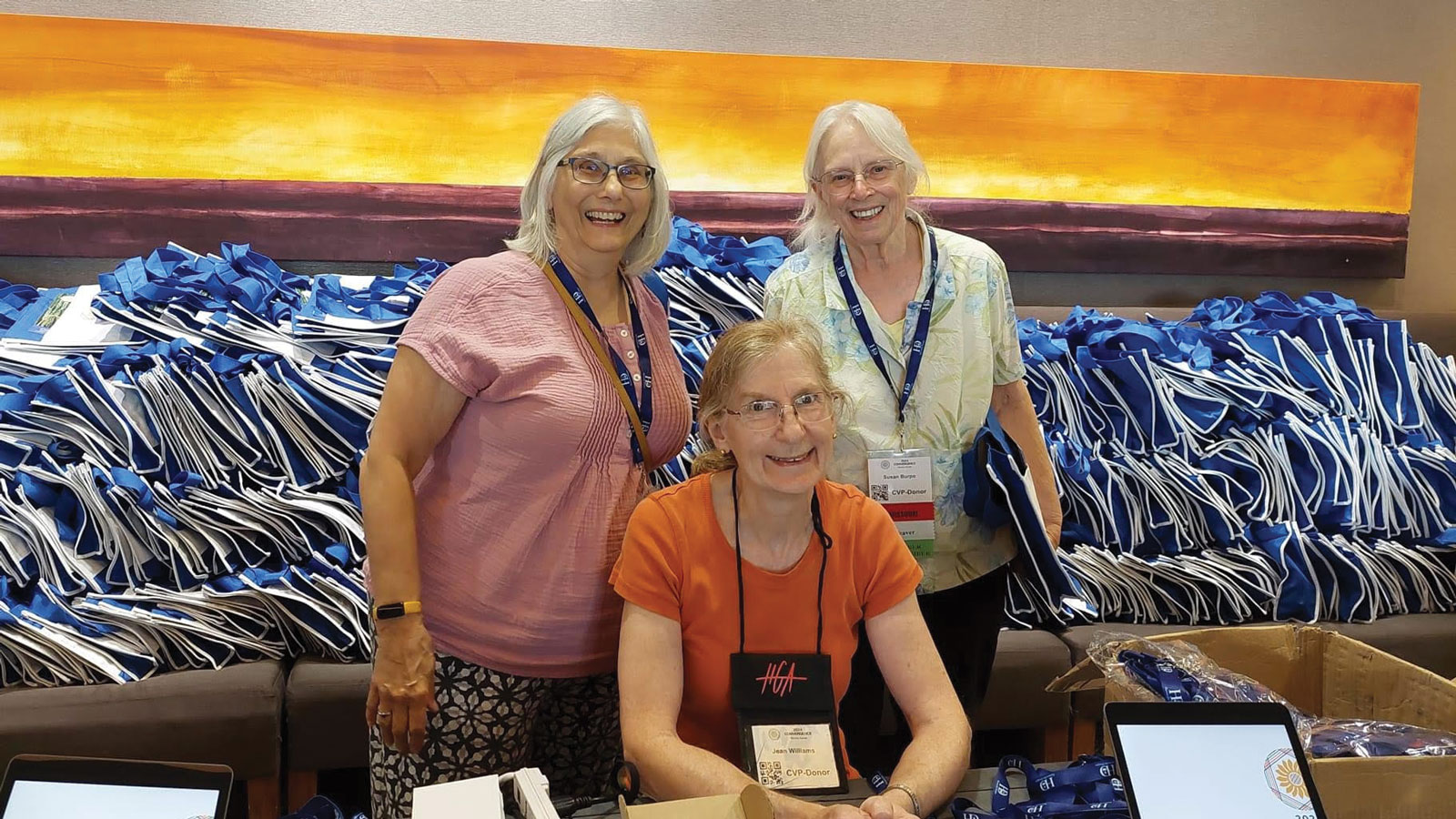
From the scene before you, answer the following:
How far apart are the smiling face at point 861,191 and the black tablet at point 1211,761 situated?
0.92 m

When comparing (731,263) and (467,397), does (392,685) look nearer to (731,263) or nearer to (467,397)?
(467,397)

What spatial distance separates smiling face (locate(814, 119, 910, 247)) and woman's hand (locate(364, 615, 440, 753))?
959mm

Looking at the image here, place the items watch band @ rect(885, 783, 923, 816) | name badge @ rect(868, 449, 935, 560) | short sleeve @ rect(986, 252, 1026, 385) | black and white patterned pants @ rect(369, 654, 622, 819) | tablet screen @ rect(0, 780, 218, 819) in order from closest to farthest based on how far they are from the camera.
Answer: tablet screen @ rect(0, 780, 218, 819), watch band @ rect(885, 783, 923, 816), black and white patterned pants @ rect(369, 654, 622, 819), name badge @ rect(868, 449, 935, 560), short sleeve @ rect(986, 252, 1026, 385)

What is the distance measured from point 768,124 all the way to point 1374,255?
2184mm

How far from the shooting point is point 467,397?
153 cm

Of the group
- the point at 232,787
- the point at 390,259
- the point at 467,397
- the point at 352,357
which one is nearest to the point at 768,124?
the point at 390,259

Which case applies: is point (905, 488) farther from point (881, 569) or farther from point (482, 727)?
point (482, 727)

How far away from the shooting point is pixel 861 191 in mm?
1806

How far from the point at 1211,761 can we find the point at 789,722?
508mm

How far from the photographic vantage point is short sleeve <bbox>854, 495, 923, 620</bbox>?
156 centimetres

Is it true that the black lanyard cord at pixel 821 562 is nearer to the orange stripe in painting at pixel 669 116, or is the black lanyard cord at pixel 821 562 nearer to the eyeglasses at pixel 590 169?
the eyeglasses at pixel 590 169

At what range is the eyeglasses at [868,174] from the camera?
181 cm

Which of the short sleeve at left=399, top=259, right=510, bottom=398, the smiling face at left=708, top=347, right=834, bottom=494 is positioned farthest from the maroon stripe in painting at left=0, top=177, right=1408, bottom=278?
the smiling face at left=708, top=347, right=834, bottom=494

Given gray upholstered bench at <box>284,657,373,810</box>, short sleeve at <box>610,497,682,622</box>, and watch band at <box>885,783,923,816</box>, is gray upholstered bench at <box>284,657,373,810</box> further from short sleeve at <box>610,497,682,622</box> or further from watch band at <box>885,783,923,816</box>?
watch band at <box>885,783,923,816</box>
